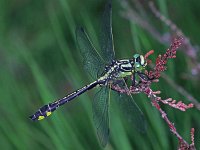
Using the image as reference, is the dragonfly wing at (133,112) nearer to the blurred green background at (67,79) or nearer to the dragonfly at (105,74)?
the dragonfly at (105,74)

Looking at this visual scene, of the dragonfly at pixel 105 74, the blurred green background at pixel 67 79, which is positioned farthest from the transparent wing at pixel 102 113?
the blurred green background at pixel 67 79

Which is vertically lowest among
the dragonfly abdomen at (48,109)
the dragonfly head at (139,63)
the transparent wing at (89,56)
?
the dragonfly head at (139,63)

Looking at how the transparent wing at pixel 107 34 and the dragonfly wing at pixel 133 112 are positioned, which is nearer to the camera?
the dragonfly wing at pixel 133 112

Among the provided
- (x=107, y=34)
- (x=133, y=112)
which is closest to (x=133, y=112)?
(x=133, y=112)

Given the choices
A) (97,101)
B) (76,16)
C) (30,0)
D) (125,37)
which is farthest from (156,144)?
(30,0)

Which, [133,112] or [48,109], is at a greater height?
[48,109]

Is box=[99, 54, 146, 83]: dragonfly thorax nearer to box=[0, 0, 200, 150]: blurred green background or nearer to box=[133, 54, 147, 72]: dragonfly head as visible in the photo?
box=[133, 54, 147, 72]: dragonfly head

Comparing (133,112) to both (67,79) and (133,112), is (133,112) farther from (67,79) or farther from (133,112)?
(67,79)

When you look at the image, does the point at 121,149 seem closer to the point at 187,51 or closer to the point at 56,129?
the point at 56,129

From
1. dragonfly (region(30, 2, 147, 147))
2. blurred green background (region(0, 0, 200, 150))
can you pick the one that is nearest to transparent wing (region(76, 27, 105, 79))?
dragonfly (region(30, 2, 147, 147))
